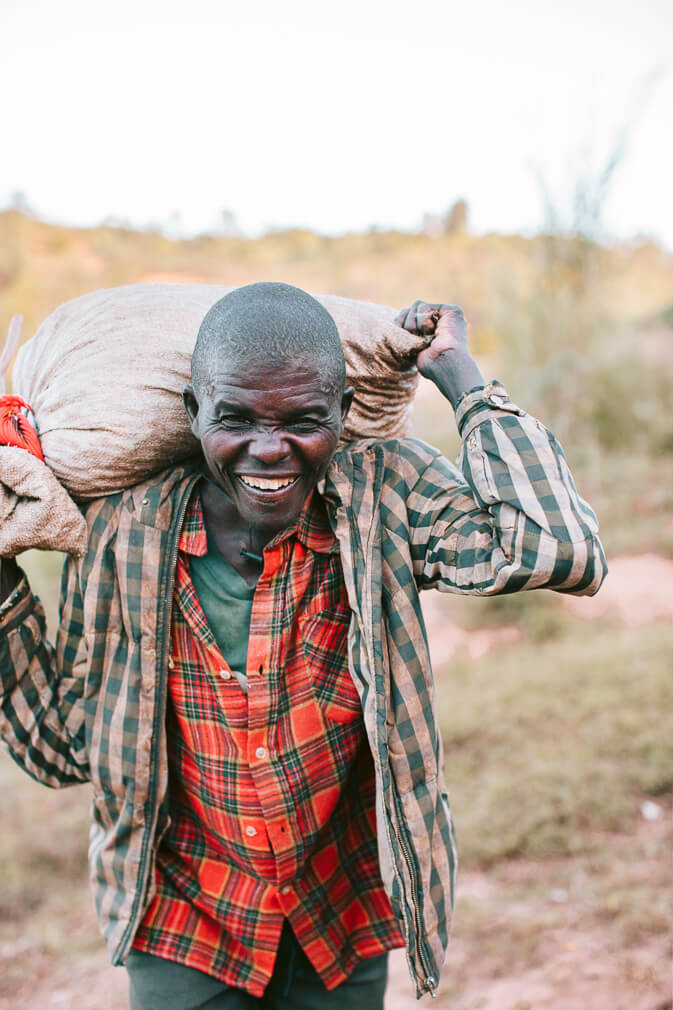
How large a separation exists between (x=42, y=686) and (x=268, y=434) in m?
0.68

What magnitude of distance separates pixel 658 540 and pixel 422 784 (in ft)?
15.9

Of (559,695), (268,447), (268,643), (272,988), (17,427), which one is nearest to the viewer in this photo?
(268,447)

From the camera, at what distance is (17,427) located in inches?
66.0

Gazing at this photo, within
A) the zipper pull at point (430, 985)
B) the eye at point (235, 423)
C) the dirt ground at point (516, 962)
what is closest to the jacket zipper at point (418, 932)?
the zipper pull at point (430, 985)

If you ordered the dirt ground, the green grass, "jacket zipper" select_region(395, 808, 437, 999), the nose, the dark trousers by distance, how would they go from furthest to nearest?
the green grass
the dirt ground
the dark trousers
"jacket zipper" select_region(395, 808, 437, 999)
the nose

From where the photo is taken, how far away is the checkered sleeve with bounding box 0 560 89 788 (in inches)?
64.6

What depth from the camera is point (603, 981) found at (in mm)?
2514

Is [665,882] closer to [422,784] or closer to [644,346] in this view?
[422,784]

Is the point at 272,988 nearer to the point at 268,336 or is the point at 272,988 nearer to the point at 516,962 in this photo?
the point at 516,962

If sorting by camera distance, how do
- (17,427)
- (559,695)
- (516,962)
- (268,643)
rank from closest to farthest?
(268,643)
(17,427)
(516,962)
(559,695)

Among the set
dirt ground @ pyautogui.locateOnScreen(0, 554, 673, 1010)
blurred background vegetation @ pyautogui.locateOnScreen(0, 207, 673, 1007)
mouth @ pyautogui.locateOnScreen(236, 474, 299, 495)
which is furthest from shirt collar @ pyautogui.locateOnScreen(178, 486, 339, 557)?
blurred background vegetation @ pyautogui.locateOnScreen(0, 207, 673, 1007)

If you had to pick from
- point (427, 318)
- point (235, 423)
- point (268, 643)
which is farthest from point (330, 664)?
point (427, 318)

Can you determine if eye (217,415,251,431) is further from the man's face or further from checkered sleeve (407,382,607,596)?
checkered sleeve (407,382,607,596)

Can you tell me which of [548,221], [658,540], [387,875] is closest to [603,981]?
[387,875]
